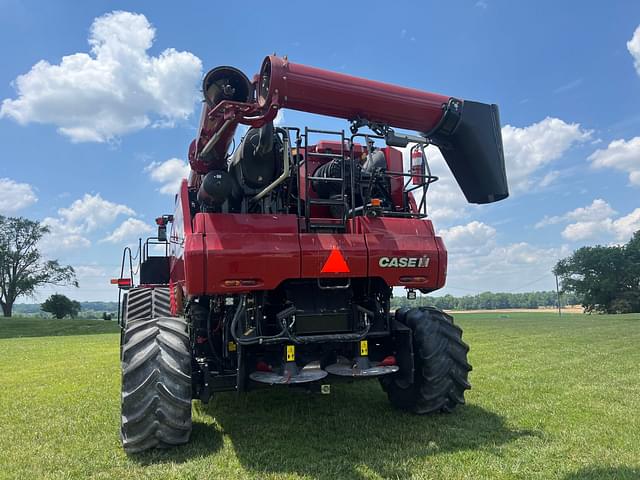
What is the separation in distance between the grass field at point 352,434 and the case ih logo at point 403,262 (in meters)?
1.73

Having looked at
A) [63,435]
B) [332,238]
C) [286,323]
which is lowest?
[63,435]

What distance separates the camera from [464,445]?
491cm

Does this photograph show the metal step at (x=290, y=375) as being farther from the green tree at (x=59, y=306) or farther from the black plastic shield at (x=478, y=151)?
the green tree at (x=59, y=306)

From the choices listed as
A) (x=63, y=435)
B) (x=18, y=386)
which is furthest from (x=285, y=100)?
(x=18, y=386)

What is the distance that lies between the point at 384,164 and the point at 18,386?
775 cm

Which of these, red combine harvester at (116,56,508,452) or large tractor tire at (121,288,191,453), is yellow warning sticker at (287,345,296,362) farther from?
large tractor tire at (121,288,191,453)

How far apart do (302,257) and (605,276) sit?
2962 inches

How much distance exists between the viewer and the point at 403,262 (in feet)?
17.6

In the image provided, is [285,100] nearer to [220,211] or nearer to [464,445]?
[220,211]

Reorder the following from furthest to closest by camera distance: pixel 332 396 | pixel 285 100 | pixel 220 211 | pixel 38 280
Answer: pixel 38 280 → pixel 332 396 → pixel 220 211 → pixel 285 100

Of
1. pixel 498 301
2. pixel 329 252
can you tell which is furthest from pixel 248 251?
pixel 498 301

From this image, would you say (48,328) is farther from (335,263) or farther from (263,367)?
(335,263)

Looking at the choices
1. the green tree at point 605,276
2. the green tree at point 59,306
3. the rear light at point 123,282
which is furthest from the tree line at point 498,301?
the rear light at point 123,282

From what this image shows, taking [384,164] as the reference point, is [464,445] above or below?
below
